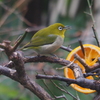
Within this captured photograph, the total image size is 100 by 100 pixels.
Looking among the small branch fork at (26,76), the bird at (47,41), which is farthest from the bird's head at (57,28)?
the small branch fork at (26,76)

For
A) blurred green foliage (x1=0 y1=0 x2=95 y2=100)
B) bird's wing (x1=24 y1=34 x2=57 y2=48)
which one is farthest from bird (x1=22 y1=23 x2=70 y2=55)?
blurred green foliage (x1=0 y1=0 x2=95 y2=100)

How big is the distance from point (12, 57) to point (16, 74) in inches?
7.5

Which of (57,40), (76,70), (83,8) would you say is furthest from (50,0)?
(76,70)

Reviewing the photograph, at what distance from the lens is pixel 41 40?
1.99 metres

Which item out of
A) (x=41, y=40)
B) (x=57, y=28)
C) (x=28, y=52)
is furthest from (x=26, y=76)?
(x=28, y=52)

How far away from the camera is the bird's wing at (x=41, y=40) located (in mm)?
1910

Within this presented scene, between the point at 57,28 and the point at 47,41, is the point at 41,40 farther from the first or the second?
the point at 57,28

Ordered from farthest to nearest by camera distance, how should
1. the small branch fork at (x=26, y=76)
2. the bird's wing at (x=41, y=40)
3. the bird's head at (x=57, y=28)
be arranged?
the bird's head at (x=57, y=28) → the bird's wing at (x=41, y=40) → the small branch fork at (x=26, y=76)

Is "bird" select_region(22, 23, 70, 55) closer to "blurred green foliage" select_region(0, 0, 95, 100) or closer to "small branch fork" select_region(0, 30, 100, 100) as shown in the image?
"small branch fork" select_region(0, 30, 100, 100)

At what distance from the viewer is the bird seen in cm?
191

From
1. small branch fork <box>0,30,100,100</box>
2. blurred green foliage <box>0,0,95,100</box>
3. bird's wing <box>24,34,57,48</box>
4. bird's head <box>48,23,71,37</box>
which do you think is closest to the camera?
small branch fork <box>0,30,100,100</box>

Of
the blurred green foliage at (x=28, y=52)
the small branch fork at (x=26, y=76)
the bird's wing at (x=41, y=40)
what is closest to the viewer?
the small branch fork at (x=26, y=76)

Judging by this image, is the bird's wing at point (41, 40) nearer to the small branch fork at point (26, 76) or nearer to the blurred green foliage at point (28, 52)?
the small branch fork at point (26, 76)

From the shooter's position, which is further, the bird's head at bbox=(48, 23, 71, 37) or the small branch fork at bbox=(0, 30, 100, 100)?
the bird's head at bbox=(48, 23, 71, 37)
